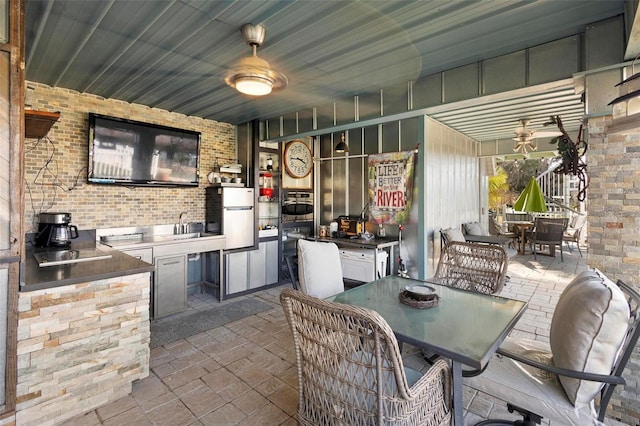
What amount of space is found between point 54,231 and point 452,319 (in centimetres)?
407

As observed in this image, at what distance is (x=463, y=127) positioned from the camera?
5.50 meters

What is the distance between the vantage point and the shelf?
2588mm

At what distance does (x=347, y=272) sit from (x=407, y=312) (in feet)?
9.19

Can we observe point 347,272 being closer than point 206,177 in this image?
Yes

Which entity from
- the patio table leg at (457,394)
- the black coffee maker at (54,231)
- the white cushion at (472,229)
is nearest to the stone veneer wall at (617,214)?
the patio table leg at (457,394)

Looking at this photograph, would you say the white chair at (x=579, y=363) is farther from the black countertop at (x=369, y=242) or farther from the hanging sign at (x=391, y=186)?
the hanging sign at (x=391, y=186)

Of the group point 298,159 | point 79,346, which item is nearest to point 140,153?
point 298,159

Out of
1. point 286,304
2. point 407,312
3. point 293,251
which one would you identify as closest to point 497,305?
point 407,312

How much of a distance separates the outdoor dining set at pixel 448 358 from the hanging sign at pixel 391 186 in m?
2.83

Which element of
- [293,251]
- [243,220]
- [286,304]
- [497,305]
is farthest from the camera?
[293,251]

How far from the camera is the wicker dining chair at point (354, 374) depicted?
1.17 m

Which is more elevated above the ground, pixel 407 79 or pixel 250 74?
pixel 407 79

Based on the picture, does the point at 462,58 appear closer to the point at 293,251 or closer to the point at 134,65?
the point at 134,65

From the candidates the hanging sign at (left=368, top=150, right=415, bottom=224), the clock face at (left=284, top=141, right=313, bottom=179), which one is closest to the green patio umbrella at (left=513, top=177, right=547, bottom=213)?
the hanging sign at (left=368, top=150, right=415, bottom=224)
